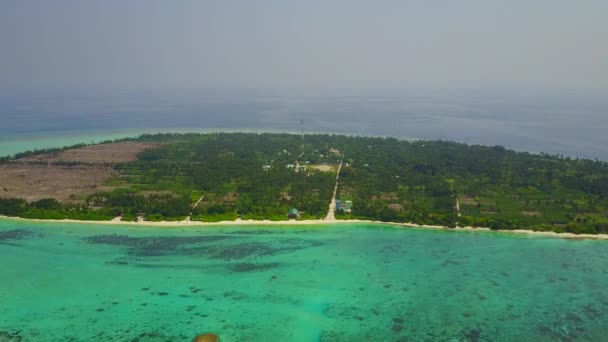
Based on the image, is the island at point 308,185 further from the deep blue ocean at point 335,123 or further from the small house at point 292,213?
the deep blue ocean at point 335,123

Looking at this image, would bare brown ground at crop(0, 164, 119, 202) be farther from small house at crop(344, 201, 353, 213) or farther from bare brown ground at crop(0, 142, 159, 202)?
small house at crop(344, 201, 353, 213)

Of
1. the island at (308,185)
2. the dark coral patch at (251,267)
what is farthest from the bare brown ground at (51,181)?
the dark coral patch at (251,267)

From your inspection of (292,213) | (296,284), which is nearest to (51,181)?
(292,213)

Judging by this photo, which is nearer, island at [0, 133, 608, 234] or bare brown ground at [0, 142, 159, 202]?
island at [0, 133, 608, 234]

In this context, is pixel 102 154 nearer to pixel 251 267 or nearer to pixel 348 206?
pixel 348 206

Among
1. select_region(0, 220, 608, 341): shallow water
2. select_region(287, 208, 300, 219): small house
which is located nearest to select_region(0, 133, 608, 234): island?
select_region(287, 208, 300, 219): small house

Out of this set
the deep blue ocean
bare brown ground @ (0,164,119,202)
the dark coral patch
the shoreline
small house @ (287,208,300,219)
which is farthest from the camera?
the deep blue ocean

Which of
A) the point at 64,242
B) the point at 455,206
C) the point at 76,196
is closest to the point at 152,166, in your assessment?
the point at 76,196
